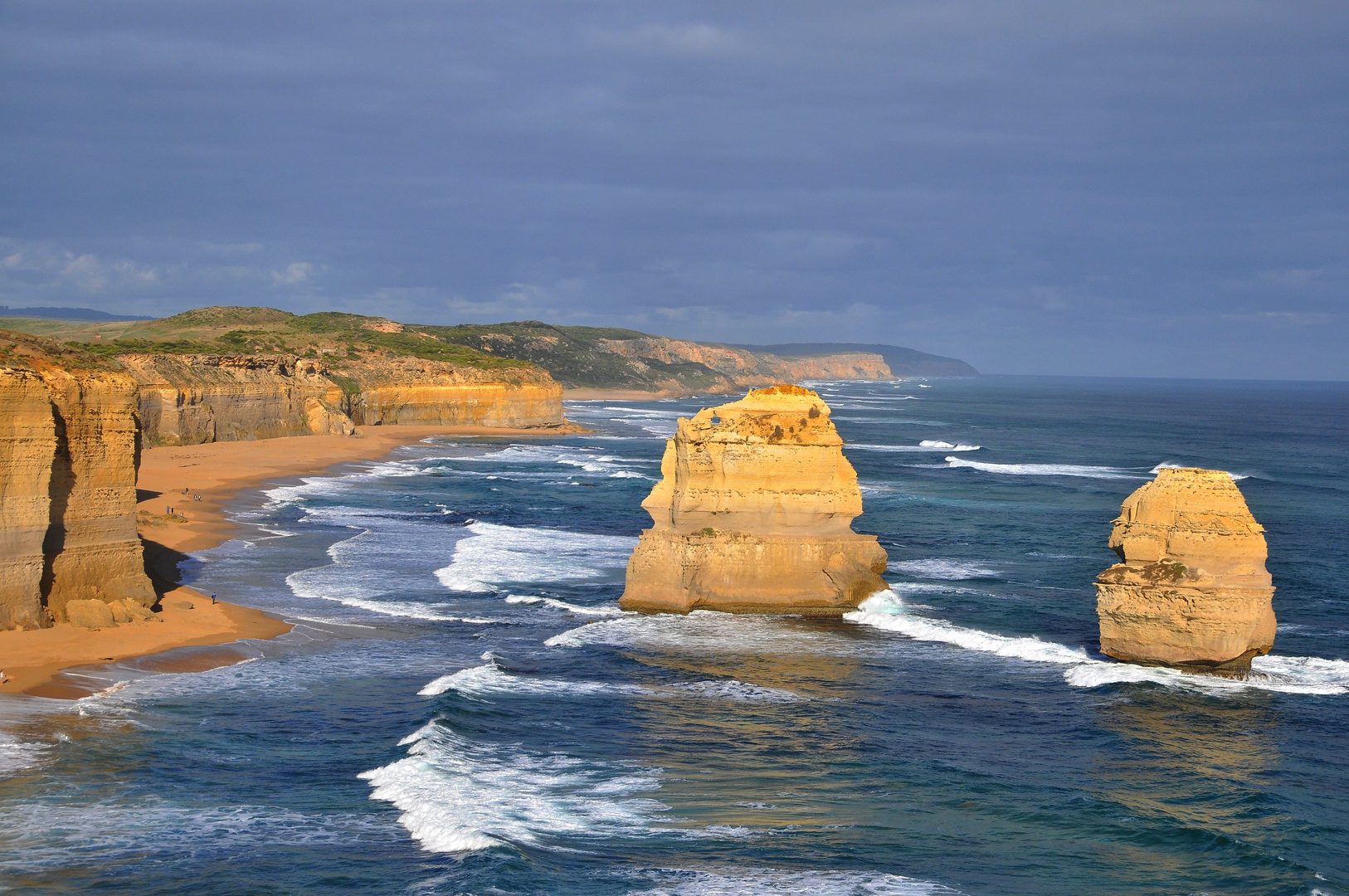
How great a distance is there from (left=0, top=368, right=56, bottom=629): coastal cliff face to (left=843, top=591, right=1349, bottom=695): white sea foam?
18393 millimetres

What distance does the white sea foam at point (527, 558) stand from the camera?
3459cm

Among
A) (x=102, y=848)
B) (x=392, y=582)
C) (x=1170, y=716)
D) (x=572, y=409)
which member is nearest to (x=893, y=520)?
(x=392, y=582)

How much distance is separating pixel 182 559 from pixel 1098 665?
26571 millimetres

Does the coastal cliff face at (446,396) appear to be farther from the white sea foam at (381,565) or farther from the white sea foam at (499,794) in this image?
the white sea foam at (499,794)

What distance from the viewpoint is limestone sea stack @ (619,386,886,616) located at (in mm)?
28344

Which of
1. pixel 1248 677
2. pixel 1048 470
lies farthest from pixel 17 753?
pixel 1048 470

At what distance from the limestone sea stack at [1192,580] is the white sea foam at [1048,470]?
45.2 m

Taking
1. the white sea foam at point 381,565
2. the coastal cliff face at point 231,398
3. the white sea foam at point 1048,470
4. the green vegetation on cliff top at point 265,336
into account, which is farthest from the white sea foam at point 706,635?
the green vegetation on cliff top at point 265,336

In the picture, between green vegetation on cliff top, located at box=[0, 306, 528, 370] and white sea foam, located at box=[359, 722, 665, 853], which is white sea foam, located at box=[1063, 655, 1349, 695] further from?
green vegetation on cliff top, located at box=[0, 306, 528, 370]

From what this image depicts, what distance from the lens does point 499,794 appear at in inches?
677

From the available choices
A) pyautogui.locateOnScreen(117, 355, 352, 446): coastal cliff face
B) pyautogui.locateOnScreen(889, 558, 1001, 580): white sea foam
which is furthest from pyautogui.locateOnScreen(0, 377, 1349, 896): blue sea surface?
pyautogui.locateOnScreen(117, 355, 352, 446): coastal cliff face

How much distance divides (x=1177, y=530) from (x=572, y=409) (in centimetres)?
12888

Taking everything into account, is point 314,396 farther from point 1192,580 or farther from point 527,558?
point 1192,580

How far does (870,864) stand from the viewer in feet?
48.9
